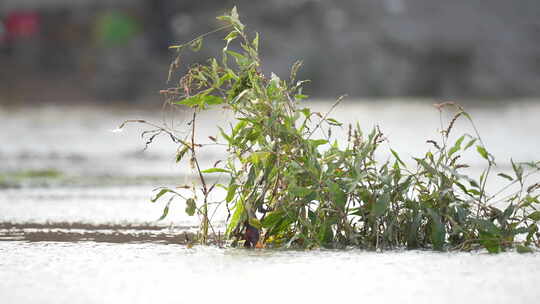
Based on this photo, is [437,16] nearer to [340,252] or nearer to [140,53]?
[140,53]

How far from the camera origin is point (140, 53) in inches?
782

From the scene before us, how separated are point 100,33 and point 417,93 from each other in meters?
7.72

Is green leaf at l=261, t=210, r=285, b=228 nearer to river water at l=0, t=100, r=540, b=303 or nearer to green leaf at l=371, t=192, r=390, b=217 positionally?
river water at l=0, t=100, r=540, b=303

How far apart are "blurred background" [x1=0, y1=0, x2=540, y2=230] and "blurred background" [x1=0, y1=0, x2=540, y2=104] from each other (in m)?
0.03

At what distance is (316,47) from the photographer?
18.7 meters

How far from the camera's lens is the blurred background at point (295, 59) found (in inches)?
485

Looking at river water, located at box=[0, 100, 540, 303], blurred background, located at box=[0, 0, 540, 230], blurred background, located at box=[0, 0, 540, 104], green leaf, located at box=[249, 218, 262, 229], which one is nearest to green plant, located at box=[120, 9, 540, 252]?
green leaf, located at box=[249, 218, 262, 229]

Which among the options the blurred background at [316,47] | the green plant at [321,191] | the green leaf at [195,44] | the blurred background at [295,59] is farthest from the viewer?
the blurred background at [316,47]

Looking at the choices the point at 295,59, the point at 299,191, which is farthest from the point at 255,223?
the point at 295,59

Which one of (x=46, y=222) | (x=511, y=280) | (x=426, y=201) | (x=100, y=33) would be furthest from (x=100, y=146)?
(x=100, y=33)

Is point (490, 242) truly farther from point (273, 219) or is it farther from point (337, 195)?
point (273, 219)

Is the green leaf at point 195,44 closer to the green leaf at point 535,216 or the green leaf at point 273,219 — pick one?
the green leaf at point 273,219

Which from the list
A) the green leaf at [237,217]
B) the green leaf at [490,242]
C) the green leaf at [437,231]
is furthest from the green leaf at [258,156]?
the green leaf at [490,242]

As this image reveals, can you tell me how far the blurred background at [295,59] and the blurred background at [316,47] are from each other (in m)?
0.03
